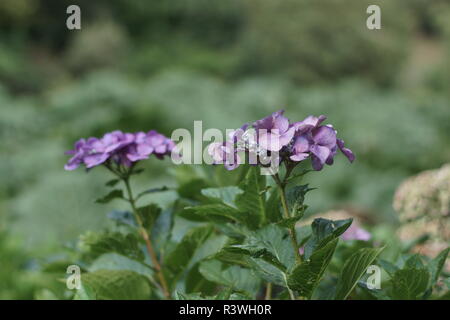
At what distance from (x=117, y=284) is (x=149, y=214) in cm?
13

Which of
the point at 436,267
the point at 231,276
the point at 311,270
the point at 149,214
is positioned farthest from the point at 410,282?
the point at 149,214

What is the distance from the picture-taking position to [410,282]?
895 mm

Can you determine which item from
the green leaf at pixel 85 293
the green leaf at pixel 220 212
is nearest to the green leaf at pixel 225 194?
the green leaf at pixel 220 212

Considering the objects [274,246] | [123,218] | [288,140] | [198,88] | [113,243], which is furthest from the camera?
[198,88]

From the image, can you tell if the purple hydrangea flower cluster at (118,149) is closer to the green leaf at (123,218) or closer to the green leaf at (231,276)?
the green leaf at (123,218)

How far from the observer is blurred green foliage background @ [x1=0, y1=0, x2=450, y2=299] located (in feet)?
13.3

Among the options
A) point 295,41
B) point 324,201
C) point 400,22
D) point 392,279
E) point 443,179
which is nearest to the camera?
point 392,279

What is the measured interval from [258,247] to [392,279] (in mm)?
224

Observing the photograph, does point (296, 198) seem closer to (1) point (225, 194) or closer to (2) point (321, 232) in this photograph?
(2) point (321, 232)

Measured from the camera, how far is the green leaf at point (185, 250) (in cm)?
104

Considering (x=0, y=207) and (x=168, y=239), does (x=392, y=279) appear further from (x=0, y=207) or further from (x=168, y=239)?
(x=0, y=207)

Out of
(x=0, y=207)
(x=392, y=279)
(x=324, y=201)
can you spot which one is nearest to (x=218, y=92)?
(x=324, y=201)
